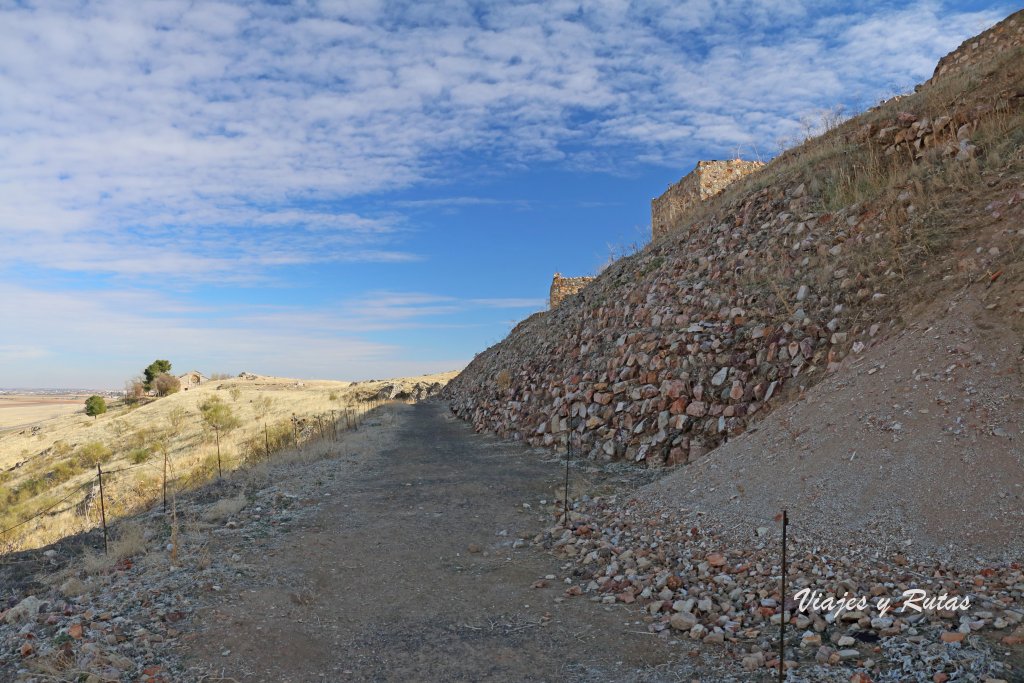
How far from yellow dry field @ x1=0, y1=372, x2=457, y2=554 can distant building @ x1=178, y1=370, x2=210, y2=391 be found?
479 inches

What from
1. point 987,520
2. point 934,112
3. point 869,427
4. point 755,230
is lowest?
point 987,520

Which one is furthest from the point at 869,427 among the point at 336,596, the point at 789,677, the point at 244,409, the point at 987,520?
the point at 244,409

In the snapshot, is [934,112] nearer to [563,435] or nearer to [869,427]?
[869,427]

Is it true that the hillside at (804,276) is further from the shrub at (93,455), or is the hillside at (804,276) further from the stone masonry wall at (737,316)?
the shrub at (93,455)

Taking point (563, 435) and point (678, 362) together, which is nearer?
point (678, 362)

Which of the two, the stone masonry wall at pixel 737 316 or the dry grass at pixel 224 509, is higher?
the stone masonry wall at pixel 737 316

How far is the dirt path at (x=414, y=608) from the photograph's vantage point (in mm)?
4750

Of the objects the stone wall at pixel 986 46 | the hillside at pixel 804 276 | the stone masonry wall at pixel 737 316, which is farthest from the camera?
the stone wall at pixel 986 46

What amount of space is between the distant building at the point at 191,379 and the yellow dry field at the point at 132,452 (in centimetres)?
1217

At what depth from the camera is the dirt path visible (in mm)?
4750

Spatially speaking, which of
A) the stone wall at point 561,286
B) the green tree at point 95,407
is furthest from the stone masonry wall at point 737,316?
the green tree at point 95,407

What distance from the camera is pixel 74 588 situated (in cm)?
602

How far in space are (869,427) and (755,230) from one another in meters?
8.25

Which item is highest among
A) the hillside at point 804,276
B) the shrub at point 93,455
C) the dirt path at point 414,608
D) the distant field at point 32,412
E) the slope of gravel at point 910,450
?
the hillside at point 804,276
